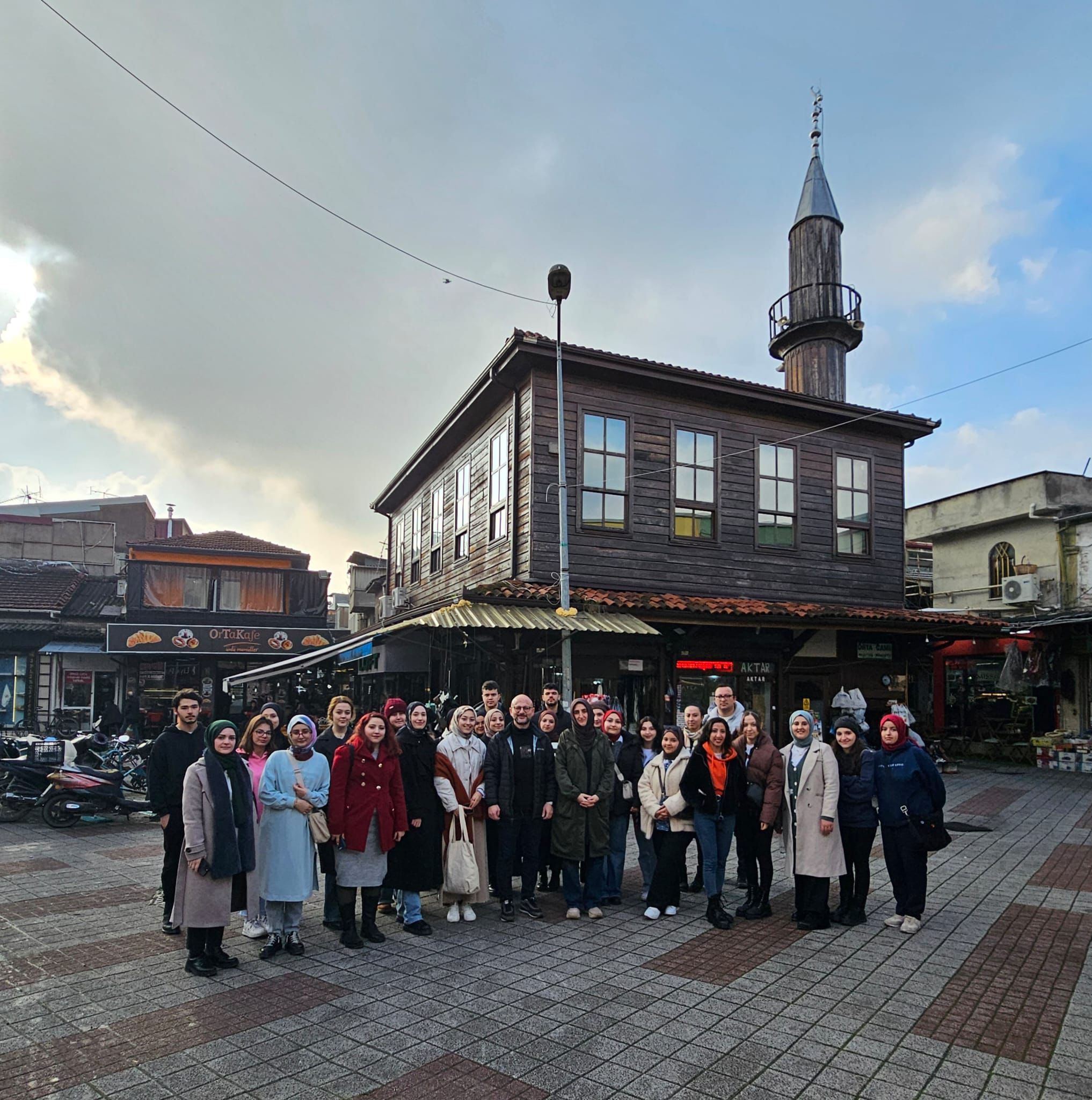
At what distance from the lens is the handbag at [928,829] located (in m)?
6.86

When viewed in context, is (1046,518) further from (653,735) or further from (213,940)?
(213,940)

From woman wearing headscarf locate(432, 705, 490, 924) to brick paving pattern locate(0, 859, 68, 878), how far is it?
4.85 metres

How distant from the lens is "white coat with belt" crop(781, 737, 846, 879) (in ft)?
22.7

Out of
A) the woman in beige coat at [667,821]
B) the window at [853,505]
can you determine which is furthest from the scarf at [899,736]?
the window at [853,505]

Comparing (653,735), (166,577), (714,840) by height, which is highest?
(166,577)

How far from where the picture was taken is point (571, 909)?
23.8ft

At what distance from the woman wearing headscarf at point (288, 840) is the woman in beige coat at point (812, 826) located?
3986mm

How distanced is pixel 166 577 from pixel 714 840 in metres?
25.9

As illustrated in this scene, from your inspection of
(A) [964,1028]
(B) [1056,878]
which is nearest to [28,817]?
(A) [964,1028]

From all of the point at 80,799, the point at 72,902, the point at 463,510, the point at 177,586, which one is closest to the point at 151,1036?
the point at 72,902

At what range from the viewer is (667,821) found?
733 cm

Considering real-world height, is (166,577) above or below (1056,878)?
above

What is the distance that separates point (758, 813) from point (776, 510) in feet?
36.1

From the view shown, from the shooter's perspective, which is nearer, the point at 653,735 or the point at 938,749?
the point at 653,735
